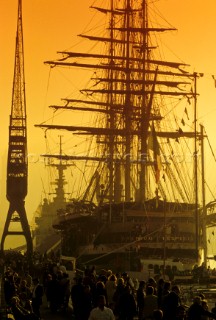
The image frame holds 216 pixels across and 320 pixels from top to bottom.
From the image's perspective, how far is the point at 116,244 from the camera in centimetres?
7212

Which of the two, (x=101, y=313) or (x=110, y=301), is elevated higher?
(x=110, y=301)

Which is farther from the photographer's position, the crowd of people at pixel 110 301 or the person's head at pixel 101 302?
the crowd of people at pixel 110 301

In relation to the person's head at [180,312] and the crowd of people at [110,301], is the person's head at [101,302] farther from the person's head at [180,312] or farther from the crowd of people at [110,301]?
the person's head at [180,312]

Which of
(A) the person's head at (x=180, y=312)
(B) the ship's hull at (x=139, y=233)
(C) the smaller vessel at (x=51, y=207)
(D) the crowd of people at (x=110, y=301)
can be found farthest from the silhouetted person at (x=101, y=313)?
(C) the smaller vessel at (x=51, y=207)

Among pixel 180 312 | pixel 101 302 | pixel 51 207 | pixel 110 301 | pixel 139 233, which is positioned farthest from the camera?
pixel 51 207

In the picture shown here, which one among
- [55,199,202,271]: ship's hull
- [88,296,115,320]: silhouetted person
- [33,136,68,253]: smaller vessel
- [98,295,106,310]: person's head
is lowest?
[88,296,115,320]: silhouetted person

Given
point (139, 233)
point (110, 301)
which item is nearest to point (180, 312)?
point (110, 301)

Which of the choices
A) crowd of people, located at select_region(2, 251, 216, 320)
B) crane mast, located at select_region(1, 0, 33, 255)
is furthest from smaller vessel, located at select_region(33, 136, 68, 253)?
crowd of people, located at select_region(2, 251, 216, 320)

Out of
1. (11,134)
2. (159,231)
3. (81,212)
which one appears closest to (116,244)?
(159,231)

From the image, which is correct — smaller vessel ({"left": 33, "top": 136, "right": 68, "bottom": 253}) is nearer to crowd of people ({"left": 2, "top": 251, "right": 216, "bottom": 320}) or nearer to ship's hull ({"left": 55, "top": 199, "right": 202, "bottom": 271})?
ship's hull ({"left": 55, "top": 199, "right": 202, "bottom": 271})

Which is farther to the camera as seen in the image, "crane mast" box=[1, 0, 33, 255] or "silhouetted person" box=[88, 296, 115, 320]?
"crane mast" box=[1, 0, 33, 255]

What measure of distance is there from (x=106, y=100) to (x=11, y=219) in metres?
19.8

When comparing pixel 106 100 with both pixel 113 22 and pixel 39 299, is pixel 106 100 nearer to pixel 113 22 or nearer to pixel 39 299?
pixel 113 22

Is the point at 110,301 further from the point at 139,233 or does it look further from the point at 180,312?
the point at 139,233
